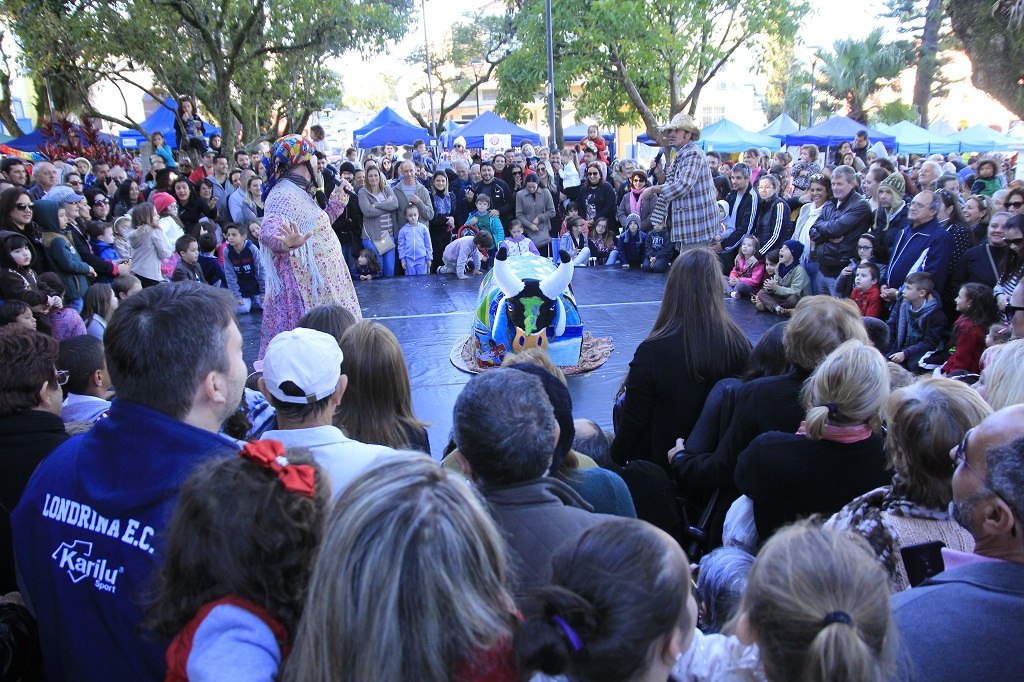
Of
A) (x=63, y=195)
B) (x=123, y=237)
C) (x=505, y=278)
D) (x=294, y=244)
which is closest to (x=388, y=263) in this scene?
(x=123, y=237)

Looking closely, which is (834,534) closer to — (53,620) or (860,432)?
(860,432)

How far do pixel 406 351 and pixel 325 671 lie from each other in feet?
18.3

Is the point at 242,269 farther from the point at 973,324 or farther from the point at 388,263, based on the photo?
the point at 973,324

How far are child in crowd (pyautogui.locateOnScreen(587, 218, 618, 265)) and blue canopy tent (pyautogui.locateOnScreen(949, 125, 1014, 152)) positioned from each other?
16.0m

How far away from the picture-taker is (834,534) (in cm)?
133

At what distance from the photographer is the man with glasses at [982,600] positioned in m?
1.32

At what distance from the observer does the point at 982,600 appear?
137 centimetres

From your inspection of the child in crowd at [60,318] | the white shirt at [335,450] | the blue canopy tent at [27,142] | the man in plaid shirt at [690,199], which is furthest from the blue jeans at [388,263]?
the blue canopy tent at [27,142]

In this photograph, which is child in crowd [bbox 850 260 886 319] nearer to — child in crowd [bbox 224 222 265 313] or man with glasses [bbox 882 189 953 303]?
man with glasses [bbox 882 189 953 303]

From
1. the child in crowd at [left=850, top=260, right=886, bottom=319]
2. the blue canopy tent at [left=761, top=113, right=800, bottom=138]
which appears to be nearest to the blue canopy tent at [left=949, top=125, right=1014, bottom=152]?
the blue canopy tent at [left=761, top=113, right=800, bottom=138]

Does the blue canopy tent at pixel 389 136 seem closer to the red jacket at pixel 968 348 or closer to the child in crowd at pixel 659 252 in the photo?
the child in crowd at pixel 659 252

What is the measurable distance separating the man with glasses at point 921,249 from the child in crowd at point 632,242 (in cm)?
429

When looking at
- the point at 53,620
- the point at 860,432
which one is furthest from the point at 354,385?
the point at 860,432

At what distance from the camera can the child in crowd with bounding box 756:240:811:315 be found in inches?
305
